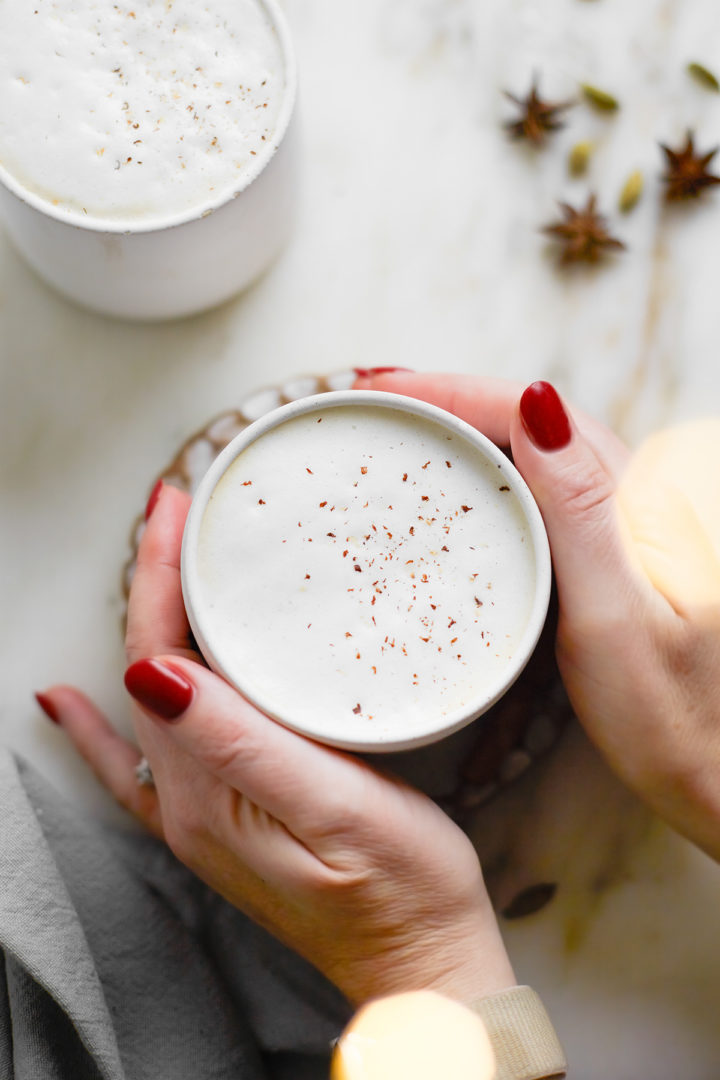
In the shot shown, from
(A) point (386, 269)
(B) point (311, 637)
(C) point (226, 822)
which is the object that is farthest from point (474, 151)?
(C) point (226, 822)

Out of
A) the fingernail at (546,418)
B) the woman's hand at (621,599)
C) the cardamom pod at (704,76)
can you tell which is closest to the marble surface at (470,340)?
the cardamom pod at (704,76)

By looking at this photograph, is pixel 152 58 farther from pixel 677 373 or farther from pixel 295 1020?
pixel 295 1020

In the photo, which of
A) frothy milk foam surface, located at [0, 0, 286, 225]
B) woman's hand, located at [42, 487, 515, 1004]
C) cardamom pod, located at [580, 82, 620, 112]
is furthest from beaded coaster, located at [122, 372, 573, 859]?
cardamom pod, located at [580, 82, 620, 112]

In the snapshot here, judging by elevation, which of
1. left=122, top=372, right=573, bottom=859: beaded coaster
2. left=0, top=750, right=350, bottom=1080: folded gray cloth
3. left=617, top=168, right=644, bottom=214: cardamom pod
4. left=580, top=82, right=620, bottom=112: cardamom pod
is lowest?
left=0, top=750, right=350, bottom=1080: folded gray cloth

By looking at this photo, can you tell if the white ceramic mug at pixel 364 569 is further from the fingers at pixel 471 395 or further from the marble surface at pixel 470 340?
the marble surface at pixel 470 340

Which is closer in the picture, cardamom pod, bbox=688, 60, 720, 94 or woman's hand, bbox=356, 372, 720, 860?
woman's hand, bbox=356, 372, 720, 860

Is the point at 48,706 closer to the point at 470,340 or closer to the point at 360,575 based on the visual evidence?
the point at 360,575

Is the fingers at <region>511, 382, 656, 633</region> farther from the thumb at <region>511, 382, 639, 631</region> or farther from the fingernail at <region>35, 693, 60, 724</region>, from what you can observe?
the fingernail at <region>35, 693, 60, 724</region>
